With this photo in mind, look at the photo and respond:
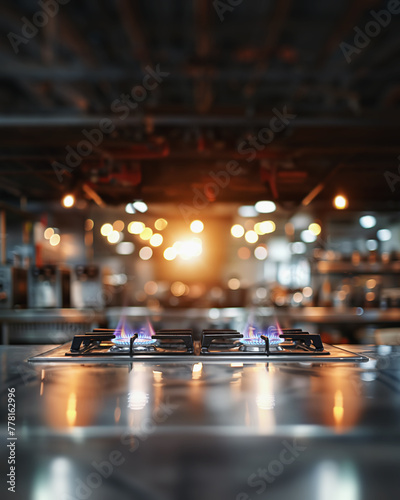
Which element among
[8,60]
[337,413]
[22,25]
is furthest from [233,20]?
[337,413]

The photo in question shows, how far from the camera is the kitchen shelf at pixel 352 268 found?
5945 mm

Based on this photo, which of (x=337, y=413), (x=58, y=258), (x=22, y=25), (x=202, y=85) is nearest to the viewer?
(x=337, y=413)

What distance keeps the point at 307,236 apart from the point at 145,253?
366cm

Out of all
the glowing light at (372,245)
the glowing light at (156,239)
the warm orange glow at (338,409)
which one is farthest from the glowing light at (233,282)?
the warm orange glow at (338,409)

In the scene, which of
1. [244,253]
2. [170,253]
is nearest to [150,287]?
[170,253]

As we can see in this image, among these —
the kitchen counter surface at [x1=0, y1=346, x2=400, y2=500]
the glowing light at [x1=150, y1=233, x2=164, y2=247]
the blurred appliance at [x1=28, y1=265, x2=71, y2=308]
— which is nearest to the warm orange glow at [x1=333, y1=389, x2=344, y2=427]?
the kitchen counter surface at [x1=0, y1=346, x2=400, y2=500]

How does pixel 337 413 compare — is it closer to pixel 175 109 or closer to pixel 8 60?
pixel 175 109

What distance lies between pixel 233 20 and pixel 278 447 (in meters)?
2.43

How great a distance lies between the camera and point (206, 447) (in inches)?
23.3

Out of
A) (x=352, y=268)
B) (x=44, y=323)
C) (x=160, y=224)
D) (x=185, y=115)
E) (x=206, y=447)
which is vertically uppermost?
(x=160, y=224)

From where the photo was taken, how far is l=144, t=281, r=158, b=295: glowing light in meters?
9.64

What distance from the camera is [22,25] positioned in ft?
7.31

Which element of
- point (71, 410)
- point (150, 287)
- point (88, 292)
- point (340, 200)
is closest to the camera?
point (71, 410)

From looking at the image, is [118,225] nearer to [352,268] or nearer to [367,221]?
[367,221]
